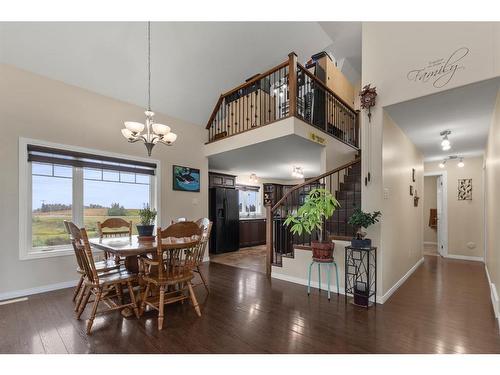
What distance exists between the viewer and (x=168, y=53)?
3814 millimetres

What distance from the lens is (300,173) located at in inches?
244

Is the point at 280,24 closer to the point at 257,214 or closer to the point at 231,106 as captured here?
the point at 231,106

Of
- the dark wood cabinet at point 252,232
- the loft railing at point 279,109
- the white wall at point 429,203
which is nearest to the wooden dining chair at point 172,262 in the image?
the loft railing at point 279,109

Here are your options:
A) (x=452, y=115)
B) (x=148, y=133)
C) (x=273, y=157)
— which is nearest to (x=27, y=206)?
(x=148, y=133)

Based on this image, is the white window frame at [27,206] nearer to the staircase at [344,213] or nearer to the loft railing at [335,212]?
the loft railing at [335,212]

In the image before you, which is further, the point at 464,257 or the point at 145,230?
the point at 464,257

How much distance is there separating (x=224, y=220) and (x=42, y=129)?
3907mm

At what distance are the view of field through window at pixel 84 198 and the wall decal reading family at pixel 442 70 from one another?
4.45 meters

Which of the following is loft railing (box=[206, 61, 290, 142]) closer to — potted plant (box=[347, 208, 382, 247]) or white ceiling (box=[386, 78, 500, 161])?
white ceiling (box=[386, 78, 500, 161])

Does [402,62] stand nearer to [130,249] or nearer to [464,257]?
[130,249]

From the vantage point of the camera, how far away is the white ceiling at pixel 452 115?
2.46 meters

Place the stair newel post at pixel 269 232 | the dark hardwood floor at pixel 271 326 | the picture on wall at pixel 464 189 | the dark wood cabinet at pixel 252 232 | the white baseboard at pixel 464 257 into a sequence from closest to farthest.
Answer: the dark hardwood floor at pixel 271 326
the stair newel post at pixel 269 232
the white baseboard at pixel 464 257
the picture on wall at pixel 464 189
the dark wood cabinet at pixel 252 232

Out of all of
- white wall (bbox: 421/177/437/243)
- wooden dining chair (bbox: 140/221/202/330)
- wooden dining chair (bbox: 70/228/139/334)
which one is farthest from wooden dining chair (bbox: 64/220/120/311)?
white wall (bbox: 421/177/437/243)
